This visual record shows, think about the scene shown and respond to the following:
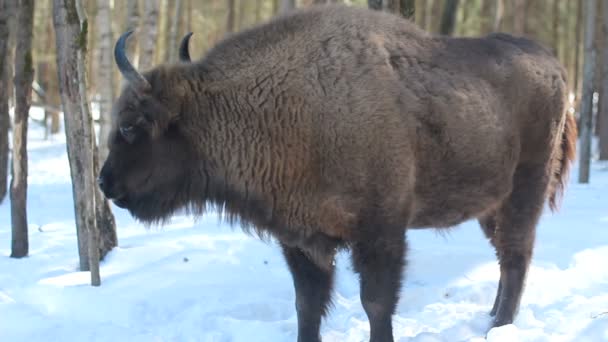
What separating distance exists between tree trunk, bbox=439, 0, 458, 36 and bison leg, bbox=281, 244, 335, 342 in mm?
5163

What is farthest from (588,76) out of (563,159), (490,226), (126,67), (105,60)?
(126,67)

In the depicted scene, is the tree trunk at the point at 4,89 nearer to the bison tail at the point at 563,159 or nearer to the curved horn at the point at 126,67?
the curved horn at the point at 126,67

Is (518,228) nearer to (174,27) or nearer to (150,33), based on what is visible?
(150,33)

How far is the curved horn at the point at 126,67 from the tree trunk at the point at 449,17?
565cm

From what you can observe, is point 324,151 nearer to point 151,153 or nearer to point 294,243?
point 294,243

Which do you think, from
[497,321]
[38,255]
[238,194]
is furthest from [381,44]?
[38,255]

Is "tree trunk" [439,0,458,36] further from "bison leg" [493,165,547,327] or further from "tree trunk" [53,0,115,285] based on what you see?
"tree trunk" [53,0,115,285]

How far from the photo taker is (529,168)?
542 cm

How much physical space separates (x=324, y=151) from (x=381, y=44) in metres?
0.76

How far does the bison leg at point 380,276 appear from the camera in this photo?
433cm

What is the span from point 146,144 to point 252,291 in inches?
71.3

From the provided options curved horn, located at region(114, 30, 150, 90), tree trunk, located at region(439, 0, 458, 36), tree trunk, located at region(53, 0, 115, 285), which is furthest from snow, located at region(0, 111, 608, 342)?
tree trunk, located at region(439, 0, 458, 36)

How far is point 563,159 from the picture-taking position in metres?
5.86

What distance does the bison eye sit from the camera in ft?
14.3
